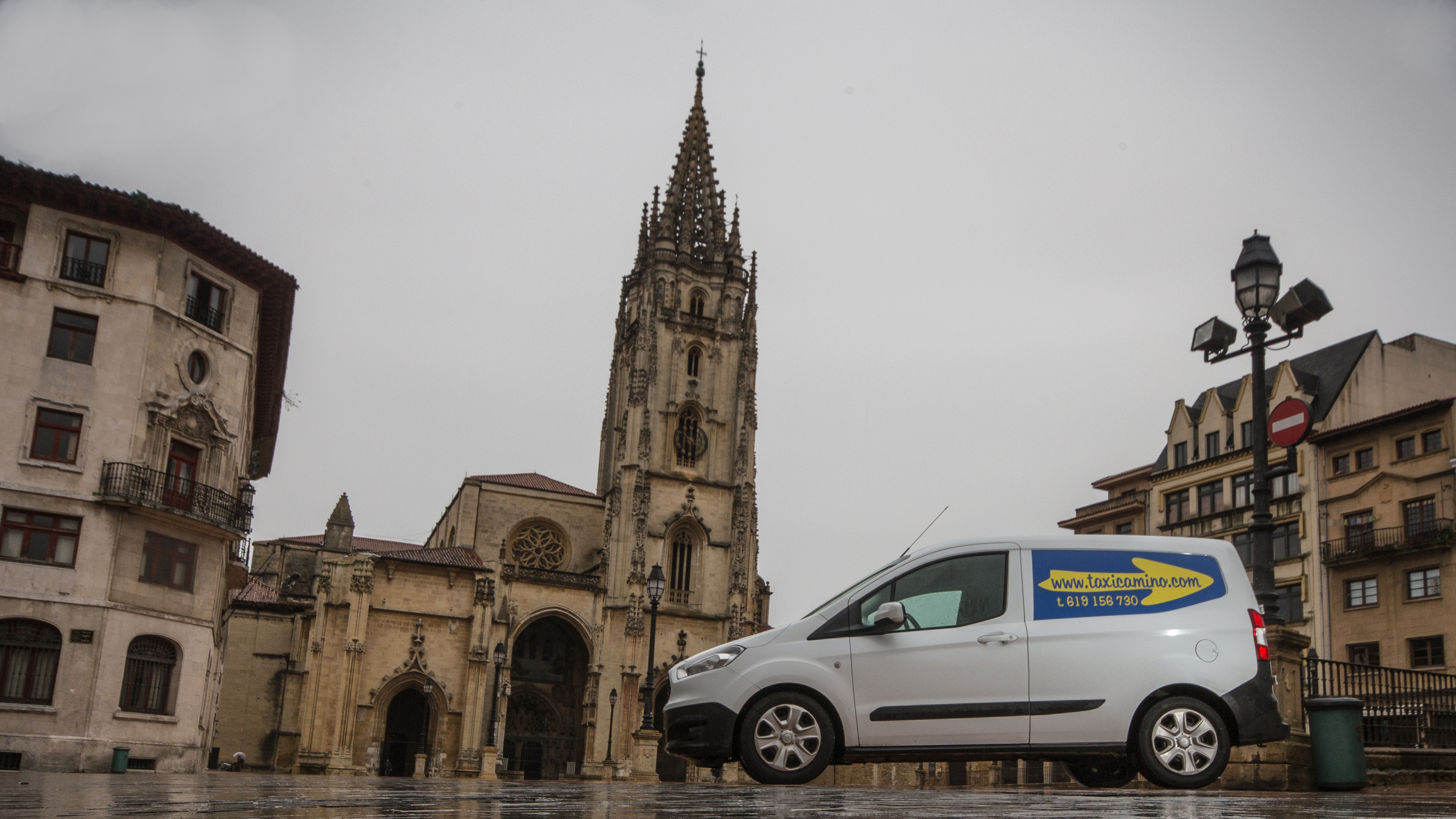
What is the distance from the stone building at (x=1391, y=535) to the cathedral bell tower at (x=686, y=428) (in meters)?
27.8

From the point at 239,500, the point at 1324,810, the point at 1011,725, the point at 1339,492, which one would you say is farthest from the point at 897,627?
the point at 1339,492

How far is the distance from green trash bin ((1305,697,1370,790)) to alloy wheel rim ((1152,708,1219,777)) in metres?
3.95

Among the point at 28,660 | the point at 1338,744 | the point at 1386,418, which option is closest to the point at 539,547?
the point at 28,660

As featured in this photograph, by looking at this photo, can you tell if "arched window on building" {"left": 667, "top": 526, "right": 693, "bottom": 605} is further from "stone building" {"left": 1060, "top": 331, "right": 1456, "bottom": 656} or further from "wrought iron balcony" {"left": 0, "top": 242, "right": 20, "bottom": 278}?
"wrought iron balcony" {"left": 0, "top": 242, "right": 20, "bottom": 278}

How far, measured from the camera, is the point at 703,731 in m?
9.47

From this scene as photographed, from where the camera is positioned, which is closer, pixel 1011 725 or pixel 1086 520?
pixel 1011 725

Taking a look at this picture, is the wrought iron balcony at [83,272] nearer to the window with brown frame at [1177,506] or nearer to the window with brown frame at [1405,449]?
the window with brown frame at [1177,506]

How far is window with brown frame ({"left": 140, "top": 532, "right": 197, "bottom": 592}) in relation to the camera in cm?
2833

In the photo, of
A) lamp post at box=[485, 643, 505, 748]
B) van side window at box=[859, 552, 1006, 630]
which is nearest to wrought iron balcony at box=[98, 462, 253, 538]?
lamp post at box=[485, 643, 505, 748]

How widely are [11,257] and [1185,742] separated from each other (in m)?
28.0

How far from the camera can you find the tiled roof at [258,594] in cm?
5850

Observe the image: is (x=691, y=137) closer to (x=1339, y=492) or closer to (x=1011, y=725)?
(x=1339, y=492)

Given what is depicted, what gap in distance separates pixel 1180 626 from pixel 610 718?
48419 mm

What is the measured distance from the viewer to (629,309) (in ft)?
233
